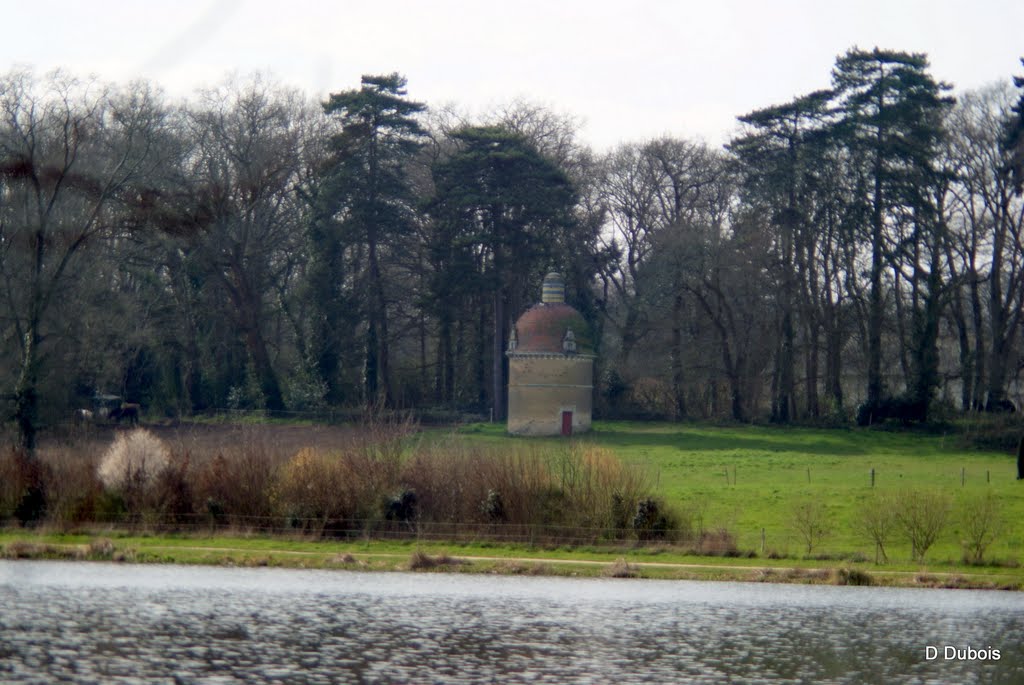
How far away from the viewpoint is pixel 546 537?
124 ft

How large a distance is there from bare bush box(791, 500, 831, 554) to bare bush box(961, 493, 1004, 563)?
390 centimetres

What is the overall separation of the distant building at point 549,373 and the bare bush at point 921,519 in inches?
1248

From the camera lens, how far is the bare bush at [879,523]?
3662cm

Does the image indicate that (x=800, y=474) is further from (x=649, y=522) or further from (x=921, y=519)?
(x=649, y=522)

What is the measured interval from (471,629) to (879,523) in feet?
51.6

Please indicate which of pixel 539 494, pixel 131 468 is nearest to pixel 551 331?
pixel 539 494

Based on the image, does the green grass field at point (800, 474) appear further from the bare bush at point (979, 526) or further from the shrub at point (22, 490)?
the shrub at point (22, 490)

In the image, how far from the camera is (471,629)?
84.8 ft

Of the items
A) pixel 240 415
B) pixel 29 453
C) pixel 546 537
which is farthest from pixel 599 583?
pixel 240 415

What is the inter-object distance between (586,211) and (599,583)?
49398 mm

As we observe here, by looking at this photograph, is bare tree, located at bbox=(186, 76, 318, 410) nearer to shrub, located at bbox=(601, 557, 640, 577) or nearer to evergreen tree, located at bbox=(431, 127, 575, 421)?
evergreen tree, located at bbox=(431, 127, 575, 421)

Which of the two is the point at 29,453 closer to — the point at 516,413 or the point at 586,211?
the point at 516,413

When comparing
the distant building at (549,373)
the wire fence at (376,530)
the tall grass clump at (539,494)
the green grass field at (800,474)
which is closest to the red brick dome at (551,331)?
the distant building at (549,373)

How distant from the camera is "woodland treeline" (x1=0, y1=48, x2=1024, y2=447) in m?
67.2
